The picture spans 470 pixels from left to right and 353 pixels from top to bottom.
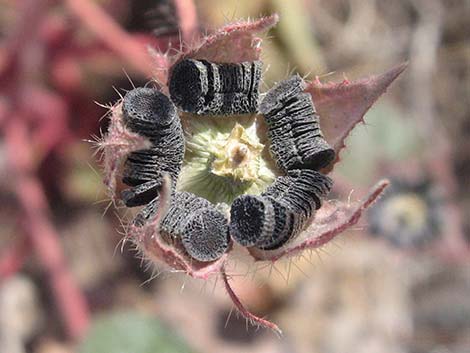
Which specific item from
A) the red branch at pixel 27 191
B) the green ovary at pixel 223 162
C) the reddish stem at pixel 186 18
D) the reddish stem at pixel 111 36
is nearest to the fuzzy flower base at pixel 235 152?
the green ovary at pixel 223 162

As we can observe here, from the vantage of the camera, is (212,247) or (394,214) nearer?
(212,247)

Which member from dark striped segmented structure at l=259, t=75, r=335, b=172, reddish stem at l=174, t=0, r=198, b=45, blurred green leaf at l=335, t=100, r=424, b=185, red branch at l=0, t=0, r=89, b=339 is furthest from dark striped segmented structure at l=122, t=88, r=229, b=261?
blurred green leaf at l=335, t=100, r=424, b=185

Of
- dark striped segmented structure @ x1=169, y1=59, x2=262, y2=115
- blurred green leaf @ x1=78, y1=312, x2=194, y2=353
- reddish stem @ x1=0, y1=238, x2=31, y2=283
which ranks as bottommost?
blurred green leaf @ x1=78, y1=312, x2=194, y2=353

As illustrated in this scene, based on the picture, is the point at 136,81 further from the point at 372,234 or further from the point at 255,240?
the point at 255,240

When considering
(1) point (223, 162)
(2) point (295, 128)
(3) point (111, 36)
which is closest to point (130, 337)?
(3) point (111, 36)

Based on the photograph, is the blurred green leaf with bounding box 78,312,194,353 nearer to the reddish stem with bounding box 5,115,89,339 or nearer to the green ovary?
the reddish stem with bounding box 5,115,89,339

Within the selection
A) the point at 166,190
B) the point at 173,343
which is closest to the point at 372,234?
the point at 173,343
